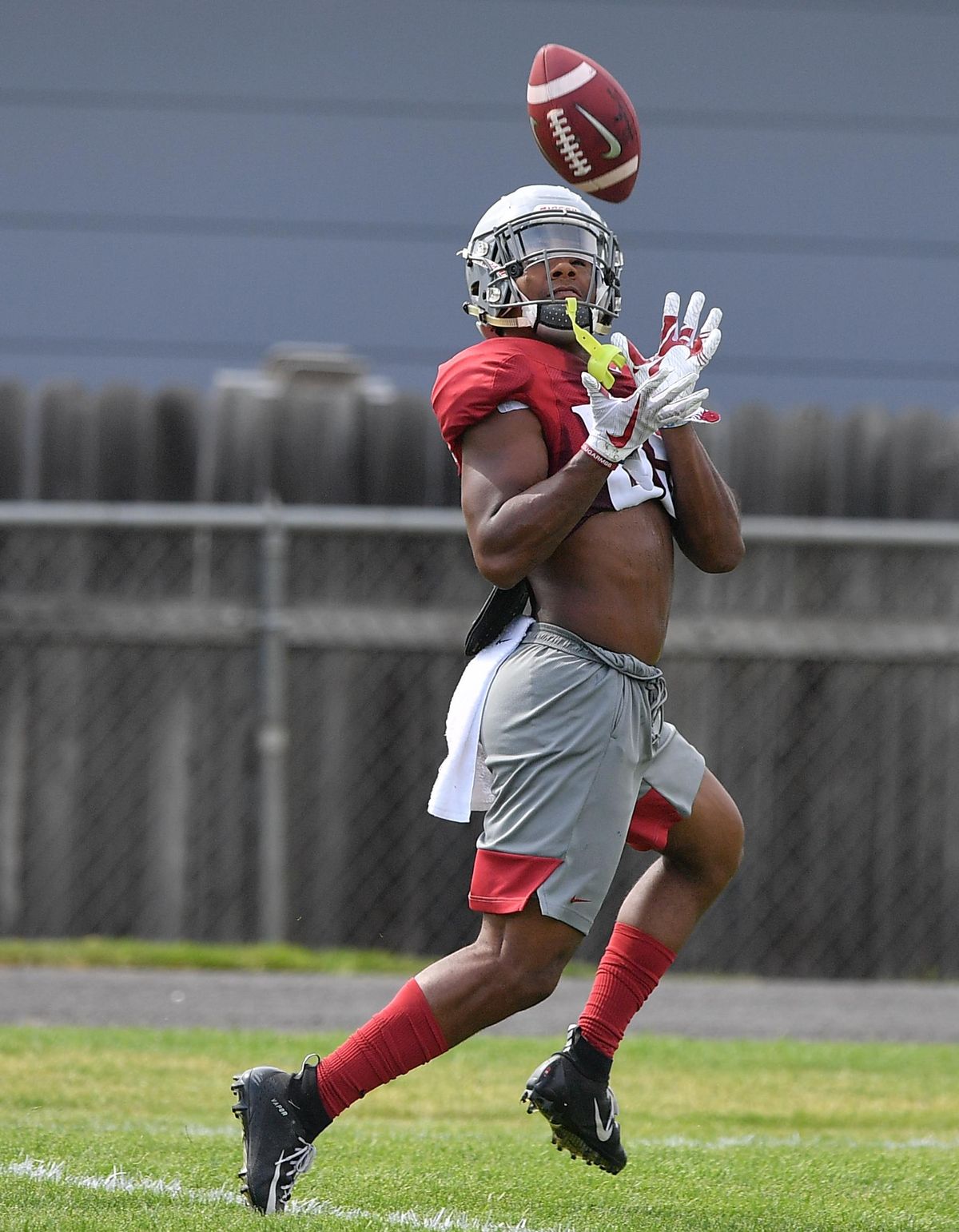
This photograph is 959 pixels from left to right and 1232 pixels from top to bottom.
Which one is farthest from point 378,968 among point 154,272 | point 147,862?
point 154,272

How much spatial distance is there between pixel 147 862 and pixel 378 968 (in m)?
1.13

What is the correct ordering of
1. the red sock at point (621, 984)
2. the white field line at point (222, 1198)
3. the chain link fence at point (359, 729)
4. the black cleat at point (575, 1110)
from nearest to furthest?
the white field line at point (222, 1198)
the black cleat at point (575, 1110)
the red sock at point (621, 984)
the chain link fence at point (359, 729)

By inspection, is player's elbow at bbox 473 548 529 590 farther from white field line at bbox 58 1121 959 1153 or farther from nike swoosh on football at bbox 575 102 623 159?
white field line at bbox 58 1121 959 1153

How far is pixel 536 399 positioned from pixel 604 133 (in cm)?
76

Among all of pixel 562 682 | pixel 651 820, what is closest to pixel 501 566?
pixel 562 682

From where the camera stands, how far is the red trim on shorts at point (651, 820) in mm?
3988

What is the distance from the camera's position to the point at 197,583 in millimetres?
8133

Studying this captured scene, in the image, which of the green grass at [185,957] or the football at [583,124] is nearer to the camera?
the football at [583,124]

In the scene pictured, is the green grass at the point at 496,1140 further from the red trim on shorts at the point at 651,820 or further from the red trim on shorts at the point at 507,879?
the red trim on shorts at the point at 651,820

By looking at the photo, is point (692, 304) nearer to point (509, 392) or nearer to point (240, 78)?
Result: point (509, 392)

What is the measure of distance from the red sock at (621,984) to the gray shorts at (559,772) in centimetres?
33

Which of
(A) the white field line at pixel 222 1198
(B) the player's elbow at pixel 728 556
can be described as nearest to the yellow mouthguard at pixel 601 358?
(B) the player's elbow at pixel 728 556

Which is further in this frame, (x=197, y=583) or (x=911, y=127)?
(x=911, y=127)

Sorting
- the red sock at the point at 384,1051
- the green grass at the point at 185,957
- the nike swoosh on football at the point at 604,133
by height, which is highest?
the nike swoosh on football at the point at 604,133
